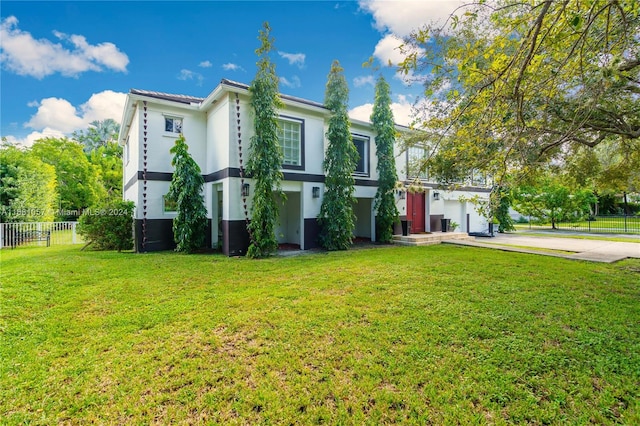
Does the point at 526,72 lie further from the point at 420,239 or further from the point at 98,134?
the point at 98,134

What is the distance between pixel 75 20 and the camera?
31.9ft

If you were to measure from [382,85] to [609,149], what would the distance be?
8150 mm

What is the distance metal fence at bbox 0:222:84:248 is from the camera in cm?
1231

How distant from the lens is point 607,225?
757 inches

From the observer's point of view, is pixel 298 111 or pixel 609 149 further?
pixel 298 111

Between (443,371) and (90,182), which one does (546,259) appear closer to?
(443,371)

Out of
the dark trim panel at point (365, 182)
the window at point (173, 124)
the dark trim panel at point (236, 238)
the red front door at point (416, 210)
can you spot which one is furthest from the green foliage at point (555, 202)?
the window at point (173, 124)

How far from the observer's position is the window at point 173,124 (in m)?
11.0

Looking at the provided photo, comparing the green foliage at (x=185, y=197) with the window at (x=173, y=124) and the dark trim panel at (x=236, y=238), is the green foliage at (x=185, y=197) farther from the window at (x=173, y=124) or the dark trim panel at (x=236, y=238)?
the dark trim panel at (x=236, y=238)

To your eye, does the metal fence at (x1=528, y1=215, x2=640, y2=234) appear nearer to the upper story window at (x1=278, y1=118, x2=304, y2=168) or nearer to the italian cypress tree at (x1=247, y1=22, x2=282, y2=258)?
the upper story window at (x1=278, y1=118, x2=304, y2=168)

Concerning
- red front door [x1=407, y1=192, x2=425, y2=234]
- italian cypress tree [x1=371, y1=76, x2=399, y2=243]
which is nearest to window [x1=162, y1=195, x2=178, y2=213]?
italian cypress tree [x1=371, y1=76, x2=399, y2=243]

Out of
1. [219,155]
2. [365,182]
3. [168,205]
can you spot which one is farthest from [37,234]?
[365,182]

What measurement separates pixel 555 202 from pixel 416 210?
12.3 meters

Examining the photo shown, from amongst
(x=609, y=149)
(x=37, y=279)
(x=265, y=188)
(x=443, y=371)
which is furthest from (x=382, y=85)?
(x=37, y=279)
